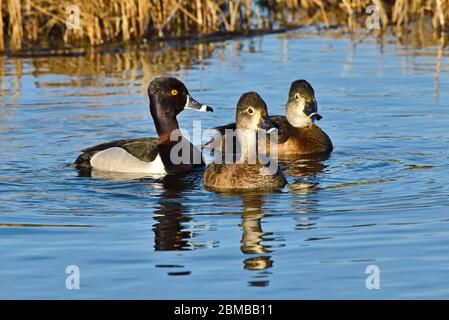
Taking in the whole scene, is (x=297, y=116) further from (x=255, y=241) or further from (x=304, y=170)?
(x=255, y=241)

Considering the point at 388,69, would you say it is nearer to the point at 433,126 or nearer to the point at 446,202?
the point at 433,126

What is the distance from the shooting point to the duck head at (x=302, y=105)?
44.7 ft

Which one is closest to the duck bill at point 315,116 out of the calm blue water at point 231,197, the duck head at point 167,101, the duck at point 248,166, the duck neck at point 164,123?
the calm blue water at point 231,197

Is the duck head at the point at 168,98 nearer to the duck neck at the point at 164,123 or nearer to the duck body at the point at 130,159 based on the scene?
the duck neck at the point at 164,123

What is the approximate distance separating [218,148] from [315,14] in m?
10.2

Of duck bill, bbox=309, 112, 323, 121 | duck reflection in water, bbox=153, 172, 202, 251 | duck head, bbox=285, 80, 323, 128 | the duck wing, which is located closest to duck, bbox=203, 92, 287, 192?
duck reflection in water, bbox=153, 172, 202, 251

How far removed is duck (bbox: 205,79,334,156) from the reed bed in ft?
20.3

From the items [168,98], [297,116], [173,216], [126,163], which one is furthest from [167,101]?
[173,216]

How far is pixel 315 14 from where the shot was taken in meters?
23.3

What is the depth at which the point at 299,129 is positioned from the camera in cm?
1362

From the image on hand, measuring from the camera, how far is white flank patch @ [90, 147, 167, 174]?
12.2m

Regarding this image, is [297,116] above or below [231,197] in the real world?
above

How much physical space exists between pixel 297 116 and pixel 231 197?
3.38m

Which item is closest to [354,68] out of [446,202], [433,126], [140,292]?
[433,126]
